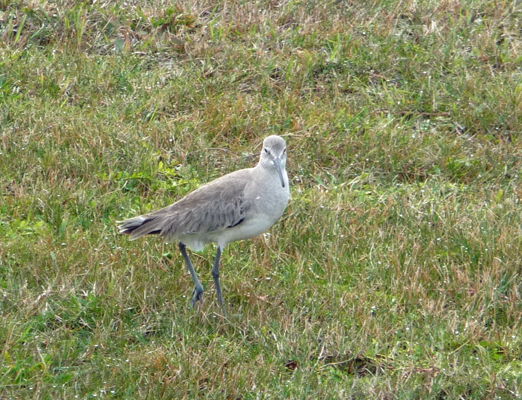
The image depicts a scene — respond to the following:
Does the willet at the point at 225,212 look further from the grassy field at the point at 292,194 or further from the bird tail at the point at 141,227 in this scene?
the grassy field at the point at 292,194

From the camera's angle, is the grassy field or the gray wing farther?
the gray wing

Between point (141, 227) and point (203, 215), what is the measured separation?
1.55 feet

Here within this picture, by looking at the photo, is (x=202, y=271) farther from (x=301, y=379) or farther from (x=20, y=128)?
(x=20, y=128)

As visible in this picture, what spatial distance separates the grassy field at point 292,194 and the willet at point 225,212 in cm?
33

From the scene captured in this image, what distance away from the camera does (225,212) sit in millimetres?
6195

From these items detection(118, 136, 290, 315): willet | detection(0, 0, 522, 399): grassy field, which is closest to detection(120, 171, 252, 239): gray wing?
detection(118, 136, 290, 315): willet

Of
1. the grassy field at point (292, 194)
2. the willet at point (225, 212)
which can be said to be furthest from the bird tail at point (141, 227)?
the grassy field at point (292, 194)

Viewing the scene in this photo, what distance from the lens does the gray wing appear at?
6195mm

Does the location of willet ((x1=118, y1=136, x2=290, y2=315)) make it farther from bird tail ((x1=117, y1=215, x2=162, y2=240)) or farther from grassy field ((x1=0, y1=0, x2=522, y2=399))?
grassy field ((x1=0, y1=0, x2=522, y2=399))

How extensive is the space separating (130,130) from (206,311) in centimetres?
280

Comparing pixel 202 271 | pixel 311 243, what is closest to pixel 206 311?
pixel 202 271

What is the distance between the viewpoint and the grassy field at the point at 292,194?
5.51 meters

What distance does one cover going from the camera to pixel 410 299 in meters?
6.18

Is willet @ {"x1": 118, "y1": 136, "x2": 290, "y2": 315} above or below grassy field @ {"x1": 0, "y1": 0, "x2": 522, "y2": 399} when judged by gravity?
above
